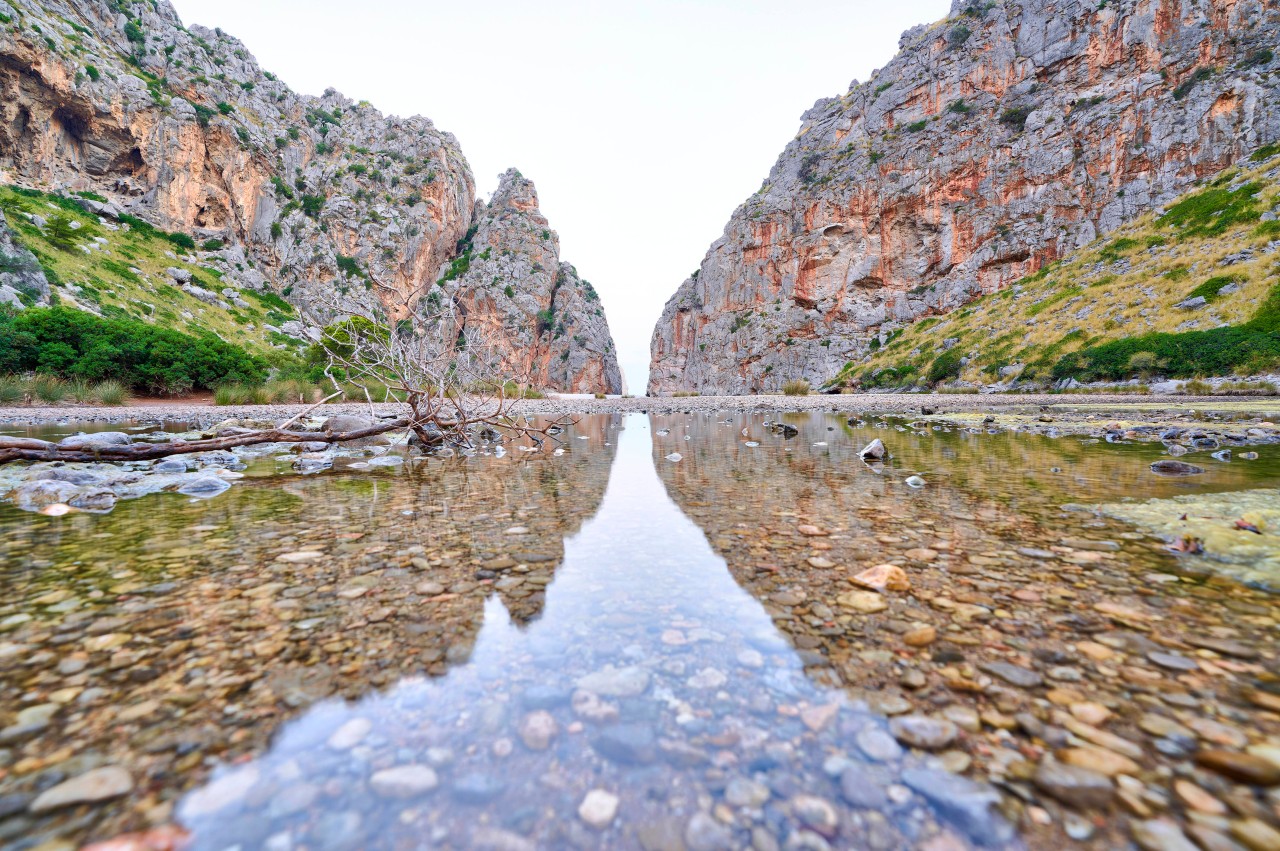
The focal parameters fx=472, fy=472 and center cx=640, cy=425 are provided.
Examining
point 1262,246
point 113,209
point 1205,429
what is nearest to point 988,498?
point 1205,429

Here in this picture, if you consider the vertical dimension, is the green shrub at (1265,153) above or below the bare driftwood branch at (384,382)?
above

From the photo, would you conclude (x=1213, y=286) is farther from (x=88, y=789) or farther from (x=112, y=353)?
(x=112, y=353)

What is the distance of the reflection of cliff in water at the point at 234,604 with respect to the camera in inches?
66.8

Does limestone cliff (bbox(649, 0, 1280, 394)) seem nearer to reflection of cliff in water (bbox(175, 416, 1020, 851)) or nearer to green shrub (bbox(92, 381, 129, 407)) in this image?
green shrub (bbox(92, 381, 129, 407))

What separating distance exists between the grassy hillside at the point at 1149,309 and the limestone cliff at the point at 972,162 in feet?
19.1

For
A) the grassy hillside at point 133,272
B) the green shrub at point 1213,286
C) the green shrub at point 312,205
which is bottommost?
the green shrub at point 1213,286

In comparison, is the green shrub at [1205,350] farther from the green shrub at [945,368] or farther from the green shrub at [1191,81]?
the green shrub at [1191,81]

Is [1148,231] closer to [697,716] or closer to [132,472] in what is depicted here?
[697,716]

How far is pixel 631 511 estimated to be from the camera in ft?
16.9

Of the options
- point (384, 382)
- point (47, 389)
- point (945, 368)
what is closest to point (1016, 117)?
point (945, 368)

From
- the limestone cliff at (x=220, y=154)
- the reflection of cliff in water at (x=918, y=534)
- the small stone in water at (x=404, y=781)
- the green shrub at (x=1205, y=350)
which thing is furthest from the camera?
the limestone cliff at (x=220, y=154)

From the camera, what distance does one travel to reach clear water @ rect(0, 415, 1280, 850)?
4.22 feet

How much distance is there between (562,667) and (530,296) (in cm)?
9323

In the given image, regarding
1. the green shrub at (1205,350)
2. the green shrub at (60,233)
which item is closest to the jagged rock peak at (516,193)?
the green shrub at (60,233)
